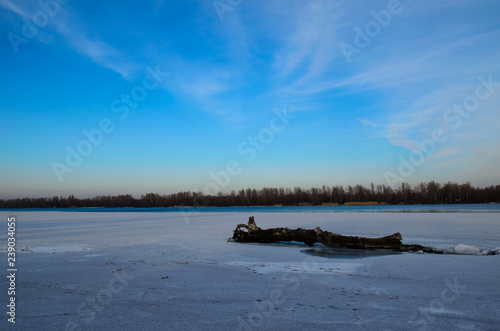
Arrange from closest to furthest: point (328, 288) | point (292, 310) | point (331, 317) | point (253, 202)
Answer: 1. point (331, 317)
2. point (292, 310)
3. point (328, 288)
4. point (253, 202)

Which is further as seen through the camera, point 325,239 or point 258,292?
point 325,239

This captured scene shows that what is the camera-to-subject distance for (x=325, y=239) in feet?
25.9

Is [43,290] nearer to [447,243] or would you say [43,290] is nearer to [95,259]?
[95,259]

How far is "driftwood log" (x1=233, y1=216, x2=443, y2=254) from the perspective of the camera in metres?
7.11

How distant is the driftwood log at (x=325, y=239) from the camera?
7.11 m

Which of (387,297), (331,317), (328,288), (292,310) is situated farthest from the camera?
(328,288)

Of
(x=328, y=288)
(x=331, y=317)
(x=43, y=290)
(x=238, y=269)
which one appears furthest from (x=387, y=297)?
(x=43, y=290)

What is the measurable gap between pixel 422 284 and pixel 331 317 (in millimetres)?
1923

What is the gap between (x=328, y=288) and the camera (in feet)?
13.0

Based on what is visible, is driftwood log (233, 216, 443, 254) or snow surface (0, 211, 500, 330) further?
driftwood log (233, 216, 443, 254)

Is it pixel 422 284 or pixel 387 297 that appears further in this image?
pixel 422 284

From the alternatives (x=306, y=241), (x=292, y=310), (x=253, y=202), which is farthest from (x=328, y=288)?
(x=253, y=202)

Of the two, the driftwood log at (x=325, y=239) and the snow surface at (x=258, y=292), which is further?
the driftwood log at (x=325, y=239)

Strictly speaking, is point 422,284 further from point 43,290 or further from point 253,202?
point 253,202
